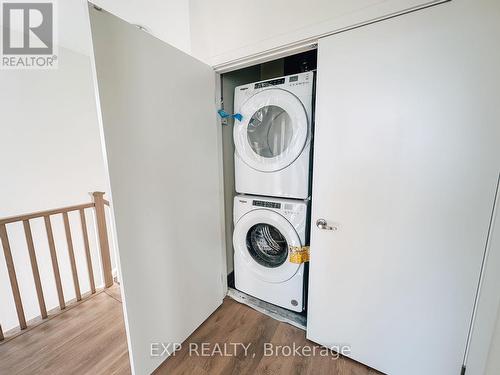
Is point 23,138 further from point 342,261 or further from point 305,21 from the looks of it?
point 342,261

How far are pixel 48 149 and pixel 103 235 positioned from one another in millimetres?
1140

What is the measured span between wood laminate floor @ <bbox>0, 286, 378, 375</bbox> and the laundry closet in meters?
0.11

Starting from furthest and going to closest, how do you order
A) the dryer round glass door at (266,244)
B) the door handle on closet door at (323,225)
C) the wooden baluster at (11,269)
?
the dryer round glass door at (266,244)
the wooden baluster at (11,269)
the door handle on closet door at (323,225)

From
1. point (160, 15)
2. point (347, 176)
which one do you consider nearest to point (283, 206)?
point (347, 176)

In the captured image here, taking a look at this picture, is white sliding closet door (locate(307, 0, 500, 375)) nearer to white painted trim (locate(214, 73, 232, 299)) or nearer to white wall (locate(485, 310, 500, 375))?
white wall (locate(485, 310, 500, 375))

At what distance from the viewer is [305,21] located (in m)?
1.03

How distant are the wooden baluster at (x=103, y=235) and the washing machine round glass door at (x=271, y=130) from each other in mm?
1467

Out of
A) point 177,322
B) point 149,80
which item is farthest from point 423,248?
point 149,80

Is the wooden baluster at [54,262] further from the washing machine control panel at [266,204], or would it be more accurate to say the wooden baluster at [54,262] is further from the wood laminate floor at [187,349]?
the washing machine control panel at [266,204]

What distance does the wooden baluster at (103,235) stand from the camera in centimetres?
188

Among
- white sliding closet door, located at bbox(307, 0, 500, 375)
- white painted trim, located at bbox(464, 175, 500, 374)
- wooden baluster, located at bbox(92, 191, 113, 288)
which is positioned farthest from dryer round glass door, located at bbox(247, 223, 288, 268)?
wooden baluster, located at bbox(92, 191, 113, 288)

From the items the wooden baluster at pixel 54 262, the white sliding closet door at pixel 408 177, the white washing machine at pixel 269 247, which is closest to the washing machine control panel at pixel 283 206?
the white washing machine at pixel 269 247

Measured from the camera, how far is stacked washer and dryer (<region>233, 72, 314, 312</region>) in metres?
1.29

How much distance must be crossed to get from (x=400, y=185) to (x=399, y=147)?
18cm
